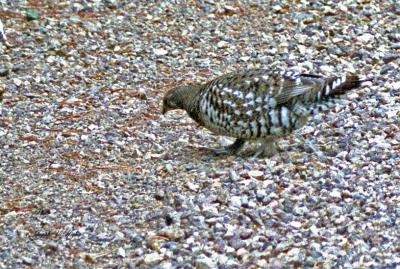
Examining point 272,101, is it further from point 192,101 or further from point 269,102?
point 192,101

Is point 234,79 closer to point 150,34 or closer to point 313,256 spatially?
point 313,256

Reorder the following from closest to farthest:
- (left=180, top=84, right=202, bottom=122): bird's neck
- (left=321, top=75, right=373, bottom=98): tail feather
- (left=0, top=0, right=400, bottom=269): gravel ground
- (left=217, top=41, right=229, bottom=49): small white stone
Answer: (left=0, top=0, right=400, bottom=269): gravel ground, (left=321, top=75, right=373, bottom=98): tail feather, (left=180, top=84, right=202, bottom=122): bird's neck, (left=217, top=41, right=229, bottom=49): small white stone

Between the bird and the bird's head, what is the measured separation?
37 cm

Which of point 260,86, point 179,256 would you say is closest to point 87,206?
point 179,256

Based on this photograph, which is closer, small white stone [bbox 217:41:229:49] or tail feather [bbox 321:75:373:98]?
tail feather [bbox 321:75:373:98]

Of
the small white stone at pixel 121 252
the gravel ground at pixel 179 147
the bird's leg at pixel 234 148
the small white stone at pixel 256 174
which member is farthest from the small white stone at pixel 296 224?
→ the bird's leg at pixel 234 148

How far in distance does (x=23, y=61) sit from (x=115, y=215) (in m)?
4.09

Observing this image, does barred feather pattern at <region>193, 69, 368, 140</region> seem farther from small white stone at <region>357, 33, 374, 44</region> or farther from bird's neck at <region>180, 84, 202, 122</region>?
small white stone at <region>357, 33, 374, 44</region>

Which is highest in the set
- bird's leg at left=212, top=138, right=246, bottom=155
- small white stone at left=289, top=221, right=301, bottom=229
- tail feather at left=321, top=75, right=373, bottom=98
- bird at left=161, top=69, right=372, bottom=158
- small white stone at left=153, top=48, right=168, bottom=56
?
tail feather at left=321, top=75, right=373, bottom=98

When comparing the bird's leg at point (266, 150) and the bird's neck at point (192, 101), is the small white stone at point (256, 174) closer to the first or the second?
the bird's leg at point (266, 150)

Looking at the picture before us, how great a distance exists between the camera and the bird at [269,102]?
8.88 meters

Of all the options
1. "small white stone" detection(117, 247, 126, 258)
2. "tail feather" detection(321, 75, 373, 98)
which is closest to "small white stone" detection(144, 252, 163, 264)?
"small white stone" detection(117, 247, 126, 258)


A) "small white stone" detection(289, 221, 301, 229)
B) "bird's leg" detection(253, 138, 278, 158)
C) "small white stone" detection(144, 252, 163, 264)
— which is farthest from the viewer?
"bird's leg" detection(253, 138, 278, 158)

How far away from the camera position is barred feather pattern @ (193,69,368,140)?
29.1ft
